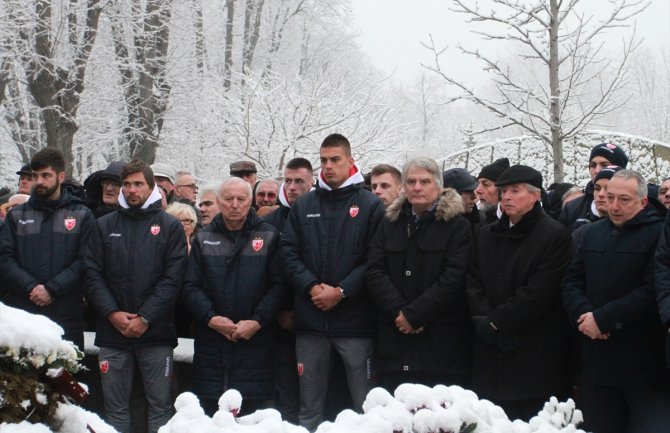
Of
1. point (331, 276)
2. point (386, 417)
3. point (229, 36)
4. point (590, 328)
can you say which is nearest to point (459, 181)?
point (331, 276)

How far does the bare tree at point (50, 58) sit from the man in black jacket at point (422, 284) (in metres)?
11.4

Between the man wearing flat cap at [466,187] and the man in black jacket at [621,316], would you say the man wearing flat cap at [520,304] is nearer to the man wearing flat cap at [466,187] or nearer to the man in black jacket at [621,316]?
the man in black jacket at [621,316]

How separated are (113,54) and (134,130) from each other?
1887 millimetres

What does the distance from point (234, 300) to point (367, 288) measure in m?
1.02

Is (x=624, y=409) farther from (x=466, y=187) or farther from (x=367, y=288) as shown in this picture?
(x=466, y=187)

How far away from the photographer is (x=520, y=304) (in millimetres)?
5387

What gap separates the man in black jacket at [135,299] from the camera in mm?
6254

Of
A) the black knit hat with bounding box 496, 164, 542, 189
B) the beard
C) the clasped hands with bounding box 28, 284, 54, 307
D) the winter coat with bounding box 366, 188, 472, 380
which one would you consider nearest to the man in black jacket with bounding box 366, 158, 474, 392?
the winter coat with bounding box 366, 188, 472, 380

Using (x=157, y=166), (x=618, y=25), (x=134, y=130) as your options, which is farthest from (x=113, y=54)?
(x=618, y=25)

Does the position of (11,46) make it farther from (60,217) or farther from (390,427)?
(390,427)

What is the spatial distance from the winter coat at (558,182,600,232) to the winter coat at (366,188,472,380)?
1286 millimetres

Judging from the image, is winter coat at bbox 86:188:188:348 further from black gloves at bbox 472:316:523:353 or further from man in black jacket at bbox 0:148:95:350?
black gloves at bbox 472:316:523:353

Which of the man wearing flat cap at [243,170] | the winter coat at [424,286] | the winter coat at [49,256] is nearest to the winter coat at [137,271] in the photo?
the winter coat at [49,256]

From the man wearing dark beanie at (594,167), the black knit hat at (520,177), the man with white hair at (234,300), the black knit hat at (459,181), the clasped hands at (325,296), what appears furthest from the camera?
the black knit hat at (459,181)
